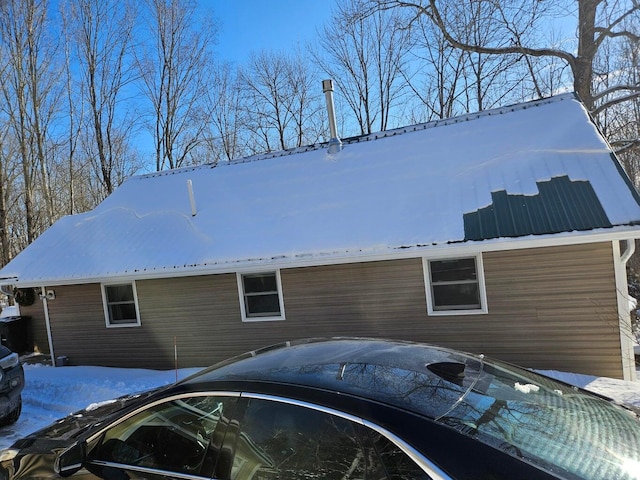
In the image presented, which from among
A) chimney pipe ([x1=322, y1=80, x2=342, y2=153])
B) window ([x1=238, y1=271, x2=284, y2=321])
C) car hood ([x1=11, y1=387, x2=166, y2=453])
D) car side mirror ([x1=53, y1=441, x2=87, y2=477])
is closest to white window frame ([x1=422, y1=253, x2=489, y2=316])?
window ([x1=238, y1=271, x2=284, y2=321])

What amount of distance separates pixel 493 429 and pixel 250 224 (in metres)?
8.27

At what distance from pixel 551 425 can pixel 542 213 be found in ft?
19.0

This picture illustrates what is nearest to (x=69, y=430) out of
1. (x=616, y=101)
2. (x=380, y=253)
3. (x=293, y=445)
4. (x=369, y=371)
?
(x=293, y=445)

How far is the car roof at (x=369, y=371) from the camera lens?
1.85m

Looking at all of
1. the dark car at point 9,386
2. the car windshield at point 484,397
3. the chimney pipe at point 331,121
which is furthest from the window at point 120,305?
the car windshield at point 484,397

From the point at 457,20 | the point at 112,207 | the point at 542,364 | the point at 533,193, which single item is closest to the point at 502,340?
the point at 542,364

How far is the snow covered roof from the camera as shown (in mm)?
7098

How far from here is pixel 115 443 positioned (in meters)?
2.39

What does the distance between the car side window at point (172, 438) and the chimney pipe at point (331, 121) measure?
9.26 m

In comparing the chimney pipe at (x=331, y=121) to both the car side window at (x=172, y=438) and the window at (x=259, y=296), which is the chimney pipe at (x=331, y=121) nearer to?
the window at (x=259, y=296)

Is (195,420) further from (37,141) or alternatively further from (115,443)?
(37,141)

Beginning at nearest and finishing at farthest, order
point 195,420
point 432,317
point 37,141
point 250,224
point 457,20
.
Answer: point 195,420
point 432,317
point 250,224
point 457,20
point 37,141

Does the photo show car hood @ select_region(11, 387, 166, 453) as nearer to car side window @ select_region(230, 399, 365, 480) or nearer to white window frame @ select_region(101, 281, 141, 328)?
car side window @ select_region(230, 399, 365, 480)

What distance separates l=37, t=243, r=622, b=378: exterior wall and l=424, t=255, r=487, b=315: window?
0.46ft
